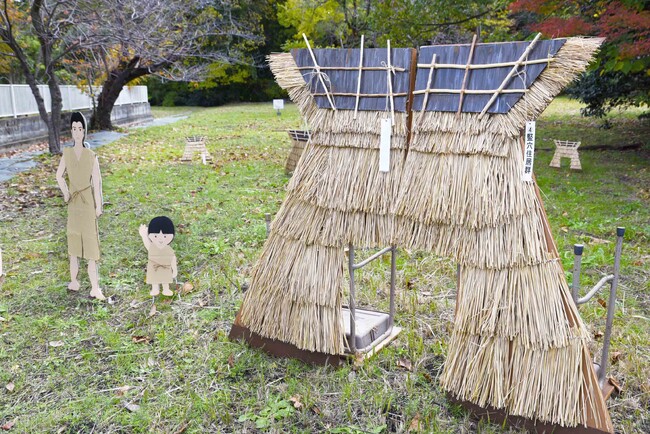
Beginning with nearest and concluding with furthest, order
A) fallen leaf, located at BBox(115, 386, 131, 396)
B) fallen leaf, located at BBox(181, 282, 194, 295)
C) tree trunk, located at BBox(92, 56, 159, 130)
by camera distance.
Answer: fallen leaf, located at BBox(115, 386, 131, 396) < fallen leaf, located at BBox(181, 282, 194, 295) < tree trunk, located at BBox(92, 56, 159, 130)

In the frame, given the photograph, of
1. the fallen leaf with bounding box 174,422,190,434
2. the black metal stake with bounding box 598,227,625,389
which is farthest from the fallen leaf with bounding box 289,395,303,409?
the black metal stake with bounding box 598,227,625,389

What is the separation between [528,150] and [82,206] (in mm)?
3596

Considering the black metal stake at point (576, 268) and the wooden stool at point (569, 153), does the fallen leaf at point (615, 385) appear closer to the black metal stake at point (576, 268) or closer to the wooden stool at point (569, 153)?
the black metal stake at point (576, 268)

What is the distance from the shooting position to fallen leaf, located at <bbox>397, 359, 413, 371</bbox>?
3.74 m

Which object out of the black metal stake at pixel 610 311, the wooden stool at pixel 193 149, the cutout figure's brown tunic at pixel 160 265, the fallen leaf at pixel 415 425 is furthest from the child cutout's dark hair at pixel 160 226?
the wooden stool at pixel 193 149

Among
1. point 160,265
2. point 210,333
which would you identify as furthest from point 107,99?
point 210,333

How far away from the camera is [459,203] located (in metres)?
2.99

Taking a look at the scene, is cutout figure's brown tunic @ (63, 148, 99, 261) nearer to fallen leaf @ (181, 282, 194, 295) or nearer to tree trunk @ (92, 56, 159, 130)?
fallen leaf @ (181, 282, 194, 295)

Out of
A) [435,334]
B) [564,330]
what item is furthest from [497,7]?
[564,330]

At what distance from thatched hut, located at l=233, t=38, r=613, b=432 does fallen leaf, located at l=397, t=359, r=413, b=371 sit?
51cm

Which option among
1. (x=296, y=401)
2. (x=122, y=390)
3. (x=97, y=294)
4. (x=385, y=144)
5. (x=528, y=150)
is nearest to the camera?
(x=528, y=150)

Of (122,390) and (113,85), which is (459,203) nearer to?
(122,390)

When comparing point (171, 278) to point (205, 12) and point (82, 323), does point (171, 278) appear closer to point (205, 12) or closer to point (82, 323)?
point (82, 323)

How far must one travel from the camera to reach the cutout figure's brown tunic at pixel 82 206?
4.45 m
